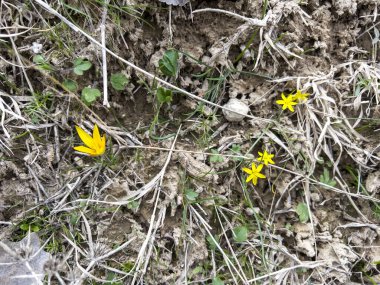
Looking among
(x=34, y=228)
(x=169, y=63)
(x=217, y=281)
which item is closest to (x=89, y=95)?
(x=169, y=63)

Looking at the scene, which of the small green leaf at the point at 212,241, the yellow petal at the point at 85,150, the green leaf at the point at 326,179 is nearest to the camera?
the yellow petal at the point at 85,150

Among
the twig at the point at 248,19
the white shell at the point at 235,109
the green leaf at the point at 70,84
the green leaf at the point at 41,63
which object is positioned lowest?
the white shell at the point at 235,109

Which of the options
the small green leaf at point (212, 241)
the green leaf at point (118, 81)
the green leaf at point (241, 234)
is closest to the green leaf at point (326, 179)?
the green leaf at point (241, 234)

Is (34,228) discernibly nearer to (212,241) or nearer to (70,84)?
(70,84)

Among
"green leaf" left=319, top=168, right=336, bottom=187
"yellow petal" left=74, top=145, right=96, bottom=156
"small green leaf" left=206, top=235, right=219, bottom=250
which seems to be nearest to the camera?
"yellow petal" left=74, top=145, right=96, bottom=156

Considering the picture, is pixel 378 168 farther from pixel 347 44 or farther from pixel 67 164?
pixel 67 164

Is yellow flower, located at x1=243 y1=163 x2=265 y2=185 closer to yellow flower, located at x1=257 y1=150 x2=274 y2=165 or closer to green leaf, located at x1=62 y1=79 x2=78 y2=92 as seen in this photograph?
yellow flower, located at x1=257 y1=150 x2=274 y2=165

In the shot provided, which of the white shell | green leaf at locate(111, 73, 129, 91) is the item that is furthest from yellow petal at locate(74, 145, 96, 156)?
the white shell

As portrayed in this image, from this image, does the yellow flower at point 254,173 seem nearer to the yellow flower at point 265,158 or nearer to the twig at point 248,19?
the yellow flower at point 265,158
